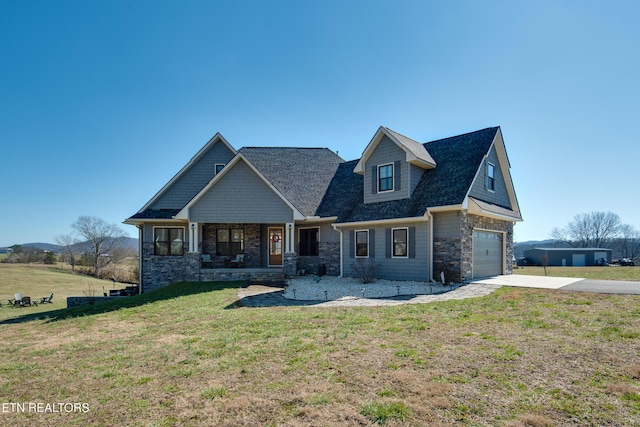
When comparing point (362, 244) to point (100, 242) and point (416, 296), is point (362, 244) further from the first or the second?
point (100, 242)

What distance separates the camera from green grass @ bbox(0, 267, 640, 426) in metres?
3.74

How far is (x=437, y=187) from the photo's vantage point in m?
15.2

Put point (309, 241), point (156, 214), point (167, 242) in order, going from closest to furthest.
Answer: point (156, 214) < point (167, 242) < point (309, 241)

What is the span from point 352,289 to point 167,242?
35.2ft

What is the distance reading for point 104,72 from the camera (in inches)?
590

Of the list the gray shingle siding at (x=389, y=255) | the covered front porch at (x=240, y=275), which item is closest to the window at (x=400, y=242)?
the gray shingle siding at (x=389, y=255)

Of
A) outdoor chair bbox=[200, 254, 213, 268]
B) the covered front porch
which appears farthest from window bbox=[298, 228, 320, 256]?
outdoor chair bbox=[200, 254, 213, 268]

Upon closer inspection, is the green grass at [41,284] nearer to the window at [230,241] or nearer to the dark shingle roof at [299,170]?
the window at [230,241]

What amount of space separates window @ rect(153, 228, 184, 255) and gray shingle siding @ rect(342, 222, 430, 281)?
8830 millimetres

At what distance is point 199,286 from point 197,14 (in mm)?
10944

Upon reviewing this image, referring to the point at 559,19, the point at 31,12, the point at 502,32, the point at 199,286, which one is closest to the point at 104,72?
the point at 31,12

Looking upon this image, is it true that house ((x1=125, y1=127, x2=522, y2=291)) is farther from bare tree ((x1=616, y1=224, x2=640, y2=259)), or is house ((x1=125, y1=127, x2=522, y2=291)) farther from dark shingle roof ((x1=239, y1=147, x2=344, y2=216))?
bare tree ((x1=616, y1=224, x2=640, y2=259))

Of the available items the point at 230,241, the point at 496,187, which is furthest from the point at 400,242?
the point at 230,241

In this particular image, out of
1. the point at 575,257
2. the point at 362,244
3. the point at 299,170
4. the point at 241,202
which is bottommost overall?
the point at 575,257
